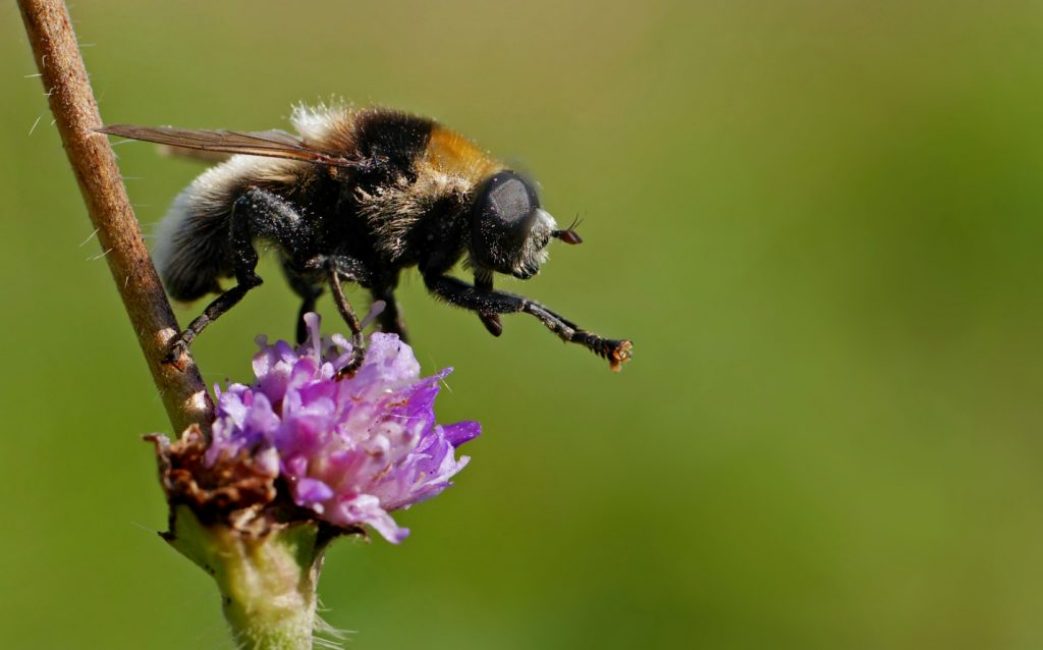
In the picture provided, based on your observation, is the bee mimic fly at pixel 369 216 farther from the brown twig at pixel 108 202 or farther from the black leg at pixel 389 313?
the brown twig at pixel 108 202

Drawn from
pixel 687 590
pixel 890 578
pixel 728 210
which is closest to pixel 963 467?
pixel 890 578

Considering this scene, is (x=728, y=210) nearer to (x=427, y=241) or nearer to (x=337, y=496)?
(x=427, y=241)

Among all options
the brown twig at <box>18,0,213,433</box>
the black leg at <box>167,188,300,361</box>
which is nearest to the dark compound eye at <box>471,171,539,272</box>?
the black leg at <box>167,188,300,361</box>

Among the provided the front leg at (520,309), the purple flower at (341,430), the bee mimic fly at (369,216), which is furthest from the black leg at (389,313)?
the purple flower at (341,430)

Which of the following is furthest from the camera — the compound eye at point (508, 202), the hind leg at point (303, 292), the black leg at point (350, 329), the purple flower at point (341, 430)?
the hind leg at point (303, 292)

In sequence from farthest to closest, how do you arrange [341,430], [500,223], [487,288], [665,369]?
[665,369] → [487,288] → [500,223] → [341,430]

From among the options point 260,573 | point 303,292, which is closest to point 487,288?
point 303,292

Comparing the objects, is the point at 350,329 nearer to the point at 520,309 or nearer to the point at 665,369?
the point at 520,309
